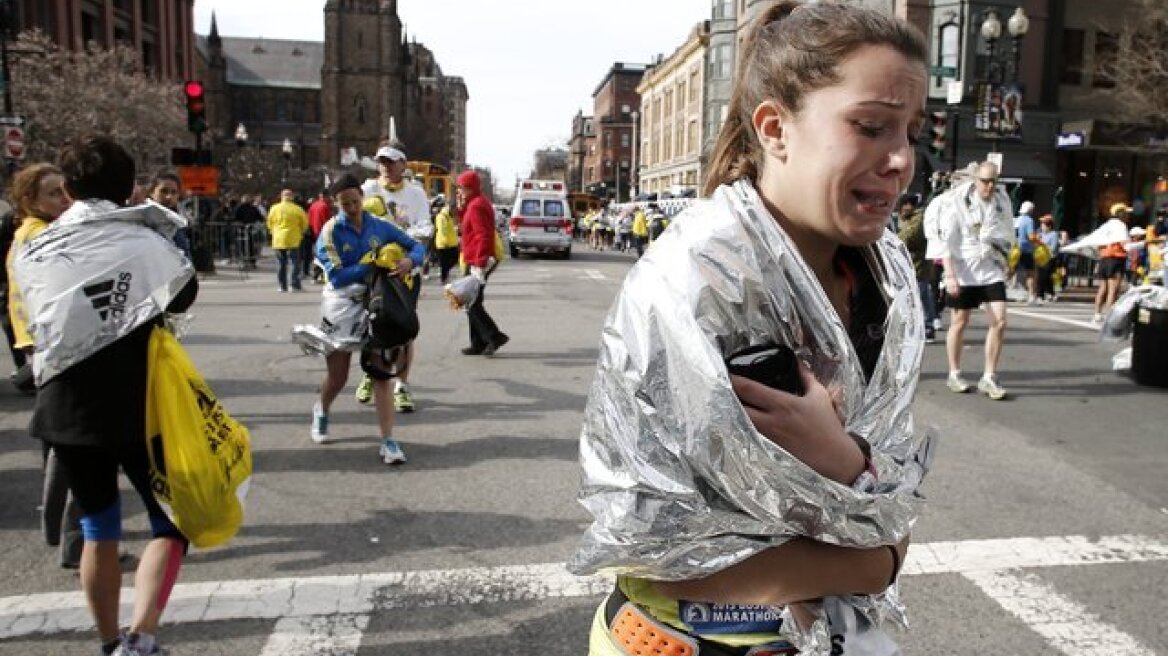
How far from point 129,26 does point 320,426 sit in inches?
2061

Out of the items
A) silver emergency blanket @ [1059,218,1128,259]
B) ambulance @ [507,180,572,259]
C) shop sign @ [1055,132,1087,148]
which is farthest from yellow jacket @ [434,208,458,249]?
shop sign @ [1055,132,1087,148]

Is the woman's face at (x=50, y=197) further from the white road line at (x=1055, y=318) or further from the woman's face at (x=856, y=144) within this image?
the white road line at (x=1055, y=318)

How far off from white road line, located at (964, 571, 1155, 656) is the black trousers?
250 inches

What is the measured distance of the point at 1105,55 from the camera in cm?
3194

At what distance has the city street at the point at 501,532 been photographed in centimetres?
337

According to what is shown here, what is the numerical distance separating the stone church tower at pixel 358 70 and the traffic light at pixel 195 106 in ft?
223

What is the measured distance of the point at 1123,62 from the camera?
979 inches

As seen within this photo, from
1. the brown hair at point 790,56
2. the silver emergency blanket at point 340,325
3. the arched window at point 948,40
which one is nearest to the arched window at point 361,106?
the arched window at point 948,40

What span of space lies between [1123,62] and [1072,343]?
1841 cm

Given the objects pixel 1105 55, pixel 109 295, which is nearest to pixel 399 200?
pixel 109 295

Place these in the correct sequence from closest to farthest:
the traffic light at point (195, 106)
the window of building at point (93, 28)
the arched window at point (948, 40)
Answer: the traffic light at point (195, 106) → the arched window at point (948, 40) → the window of building at point (93, 28)

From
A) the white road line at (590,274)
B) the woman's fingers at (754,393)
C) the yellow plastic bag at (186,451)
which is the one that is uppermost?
the woman's fingers at (754,393)

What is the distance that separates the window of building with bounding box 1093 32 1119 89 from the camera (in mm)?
31527

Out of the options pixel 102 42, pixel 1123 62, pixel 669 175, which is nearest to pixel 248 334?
pixel 1123 62
